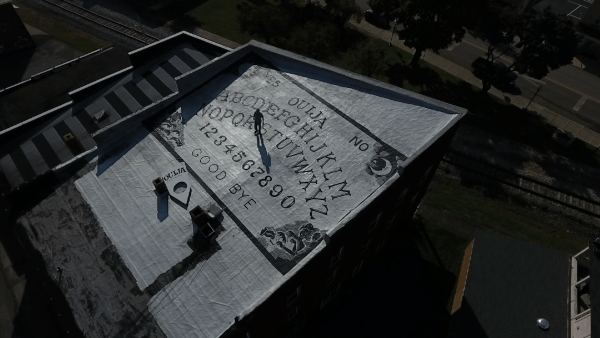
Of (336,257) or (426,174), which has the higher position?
(336,257)

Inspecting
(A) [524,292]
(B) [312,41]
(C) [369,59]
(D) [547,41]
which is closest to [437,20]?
(C) [369,59]

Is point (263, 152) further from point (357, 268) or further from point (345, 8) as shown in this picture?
point (345, 8)

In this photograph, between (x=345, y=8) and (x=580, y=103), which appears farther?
(x=345, y=8)

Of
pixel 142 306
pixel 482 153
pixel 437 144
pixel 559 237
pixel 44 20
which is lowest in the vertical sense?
pixel 559 237

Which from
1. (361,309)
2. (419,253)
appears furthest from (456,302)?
(361,309)

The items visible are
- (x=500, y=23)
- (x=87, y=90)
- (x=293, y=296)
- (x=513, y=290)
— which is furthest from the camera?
(x=500, y=23)

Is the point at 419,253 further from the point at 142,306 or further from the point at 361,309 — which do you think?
the point at 142,306
